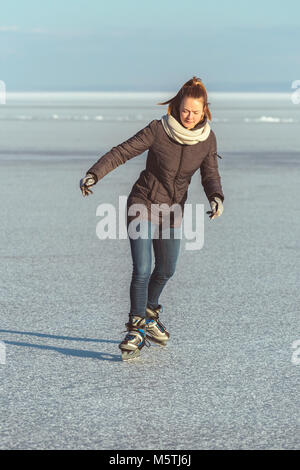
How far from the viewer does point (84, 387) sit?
5242mm

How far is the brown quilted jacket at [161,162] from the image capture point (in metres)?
5.64

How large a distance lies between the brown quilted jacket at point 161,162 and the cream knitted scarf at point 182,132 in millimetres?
47

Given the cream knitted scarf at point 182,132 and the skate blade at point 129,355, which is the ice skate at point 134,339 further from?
the cream knitted scarf at point 182,132

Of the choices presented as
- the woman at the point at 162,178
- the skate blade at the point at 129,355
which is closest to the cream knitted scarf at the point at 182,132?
the woman at the point at 162,178

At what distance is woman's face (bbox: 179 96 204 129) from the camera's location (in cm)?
547

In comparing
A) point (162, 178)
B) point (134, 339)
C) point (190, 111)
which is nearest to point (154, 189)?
point (162, 178)

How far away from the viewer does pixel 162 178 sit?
5715 mm

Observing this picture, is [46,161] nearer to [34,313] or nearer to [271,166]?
[271,166]

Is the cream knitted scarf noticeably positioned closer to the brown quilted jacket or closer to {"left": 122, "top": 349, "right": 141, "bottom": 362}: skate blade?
the brown quilted jacket

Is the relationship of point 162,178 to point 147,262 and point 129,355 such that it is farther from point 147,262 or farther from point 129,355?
point 129,355

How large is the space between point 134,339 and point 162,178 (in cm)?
105
